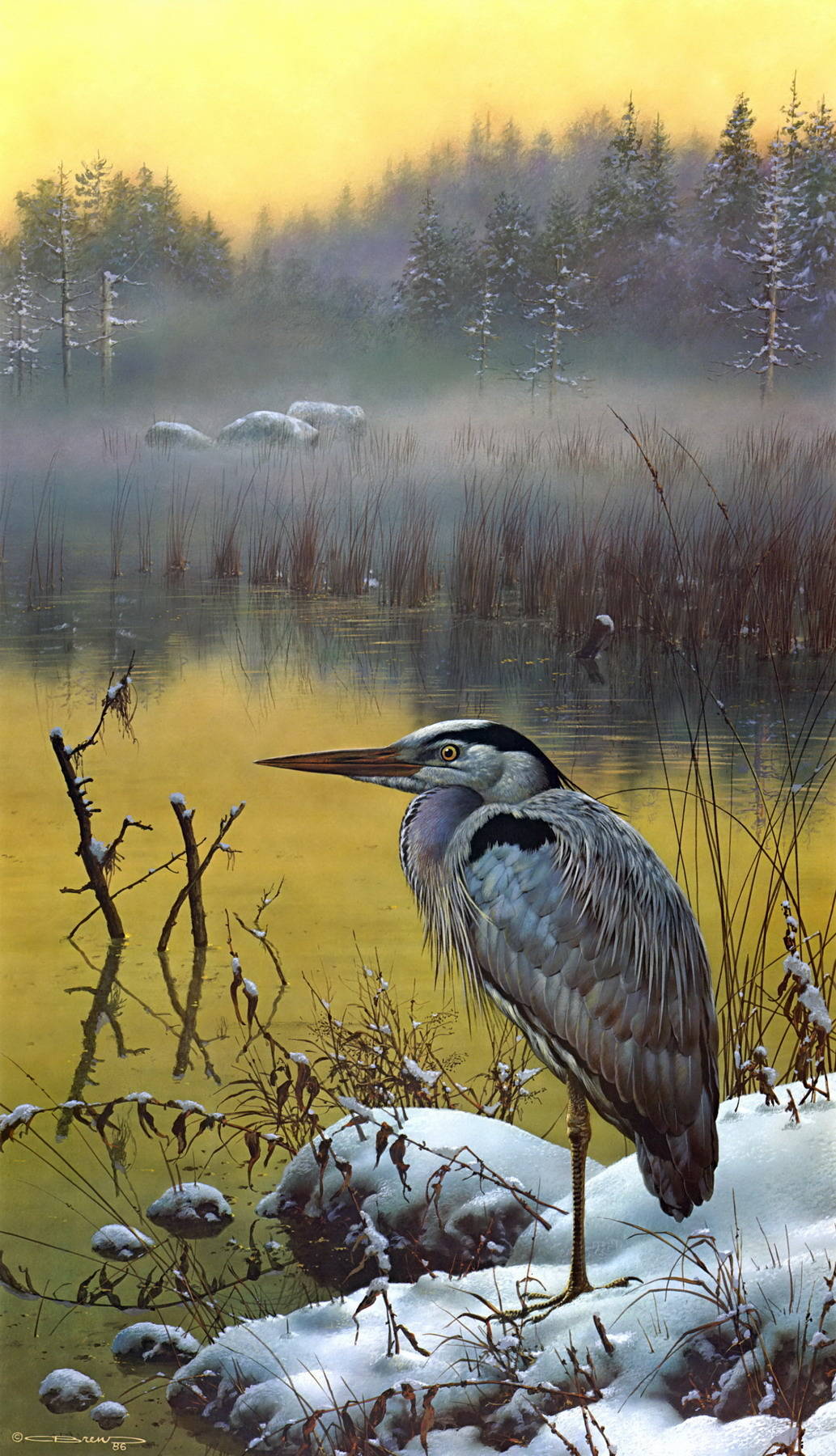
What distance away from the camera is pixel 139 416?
2.90 meters

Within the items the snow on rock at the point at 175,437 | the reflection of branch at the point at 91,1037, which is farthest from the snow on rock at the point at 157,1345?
the snow on rock at the point at 175,437

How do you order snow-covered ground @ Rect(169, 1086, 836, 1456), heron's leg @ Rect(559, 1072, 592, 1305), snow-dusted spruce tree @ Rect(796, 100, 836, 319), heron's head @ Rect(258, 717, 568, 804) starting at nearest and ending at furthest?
1. snow-covered ground @ Rect(169, 1086, 836, 1456)
2. heron's leg @ Rect(559, 1072, 592, 1305)
3. heron's head @ Rect(258, 717, 568, 804)
4. snow-dusted spruce tree @ Rect(796, 100, 836, 319)

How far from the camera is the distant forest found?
2.82m

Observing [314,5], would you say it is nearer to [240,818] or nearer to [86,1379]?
[240,818]

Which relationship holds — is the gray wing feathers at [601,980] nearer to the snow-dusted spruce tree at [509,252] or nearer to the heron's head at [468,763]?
the heron's head at [468,763]

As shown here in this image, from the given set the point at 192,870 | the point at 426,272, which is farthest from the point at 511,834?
the point at 426,272

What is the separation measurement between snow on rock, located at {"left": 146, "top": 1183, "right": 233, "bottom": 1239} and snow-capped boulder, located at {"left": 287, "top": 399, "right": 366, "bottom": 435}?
62.9 inches

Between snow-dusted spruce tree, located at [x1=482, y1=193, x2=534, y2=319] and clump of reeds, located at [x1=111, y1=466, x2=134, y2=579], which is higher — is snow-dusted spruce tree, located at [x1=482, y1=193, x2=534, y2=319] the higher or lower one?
the higher one

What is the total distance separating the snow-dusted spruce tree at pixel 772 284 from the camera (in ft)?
9.30

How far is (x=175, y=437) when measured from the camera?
9.51ft

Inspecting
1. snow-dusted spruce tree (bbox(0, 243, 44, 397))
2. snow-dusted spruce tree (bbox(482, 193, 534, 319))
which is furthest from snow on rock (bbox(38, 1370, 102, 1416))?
snow-dusted spruce tree (bbox(482, 193, 534, 319))

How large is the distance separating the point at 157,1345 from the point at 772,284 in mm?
2448

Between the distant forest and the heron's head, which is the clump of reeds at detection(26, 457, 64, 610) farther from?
the heron's head

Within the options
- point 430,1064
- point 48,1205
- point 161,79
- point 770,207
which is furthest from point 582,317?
point 48,1205
